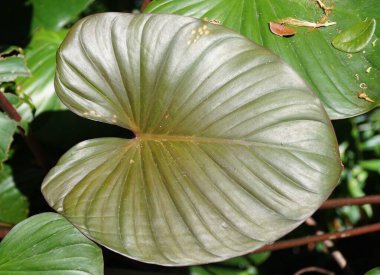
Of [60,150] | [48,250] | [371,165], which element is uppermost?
[48,250]

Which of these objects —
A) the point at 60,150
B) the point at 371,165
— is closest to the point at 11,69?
the point at 60,150

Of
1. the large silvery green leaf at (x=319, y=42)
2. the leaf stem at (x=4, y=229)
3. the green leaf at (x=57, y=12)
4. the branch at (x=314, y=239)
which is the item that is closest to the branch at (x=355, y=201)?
the branch at (x=314, y=239)

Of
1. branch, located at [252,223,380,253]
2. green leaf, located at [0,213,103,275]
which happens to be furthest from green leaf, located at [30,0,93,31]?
branch, located at [252,223,380,253]

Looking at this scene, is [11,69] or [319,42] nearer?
[319,42]

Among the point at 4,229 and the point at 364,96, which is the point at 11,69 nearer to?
the point at 4,229

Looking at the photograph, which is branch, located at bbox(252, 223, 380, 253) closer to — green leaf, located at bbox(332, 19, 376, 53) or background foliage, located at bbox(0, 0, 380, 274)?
background foliage, located at bbox(0, 0, 380, 274)

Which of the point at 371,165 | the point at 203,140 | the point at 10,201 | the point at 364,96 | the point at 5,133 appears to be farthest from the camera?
the point at 371,165

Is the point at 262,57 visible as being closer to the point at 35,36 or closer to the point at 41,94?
the point at 41,94
